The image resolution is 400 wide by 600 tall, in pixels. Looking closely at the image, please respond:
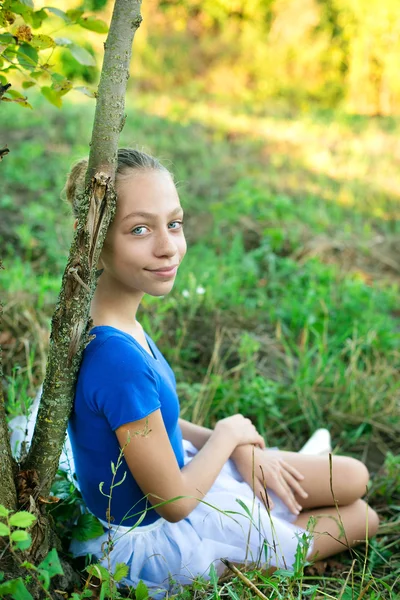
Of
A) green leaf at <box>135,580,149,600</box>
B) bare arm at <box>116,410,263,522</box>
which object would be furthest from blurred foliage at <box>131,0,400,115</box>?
green leaf at <box>135,580,149,600</box>

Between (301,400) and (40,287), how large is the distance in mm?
1427

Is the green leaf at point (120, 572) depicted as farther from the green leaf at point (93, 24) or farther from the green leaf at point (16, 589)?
the green leaf at point (93, 24)

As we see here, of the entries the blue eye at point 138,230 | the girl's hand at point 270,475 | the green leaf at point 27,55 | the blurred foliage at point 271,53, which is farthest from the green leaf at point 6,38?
the blurred foliage at point 271,53

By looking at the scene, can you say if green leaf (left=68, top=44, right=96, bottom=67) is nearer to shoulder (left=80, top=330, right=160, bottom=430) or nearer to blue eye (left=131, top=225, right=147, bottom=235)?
blue eye (left=131, top=225, right=147, bottom=235)

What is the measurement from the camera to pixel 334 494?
2.01 meters

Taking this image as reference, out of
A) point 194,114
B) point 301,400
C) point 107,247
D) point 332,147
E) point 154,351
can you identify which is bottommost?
point 301,400

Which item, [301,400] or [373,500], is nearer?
[373,500]

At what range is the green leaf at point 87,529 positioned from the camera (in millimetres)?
1590

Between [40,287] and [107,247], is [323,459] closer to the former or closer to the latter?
[107,247]

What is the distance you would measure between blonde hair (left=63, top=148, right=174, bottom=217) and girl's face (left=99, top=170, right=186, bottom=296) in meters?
Result: 0.02

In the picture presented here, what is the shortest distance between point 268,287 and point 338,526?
6.54 ft

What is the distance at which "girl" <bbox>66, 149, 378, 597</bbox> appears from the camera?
4.79ft

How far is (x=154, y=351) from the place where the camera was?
5.90 feet

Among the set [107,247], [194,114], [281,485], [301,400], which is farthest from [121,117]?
[194,114]
